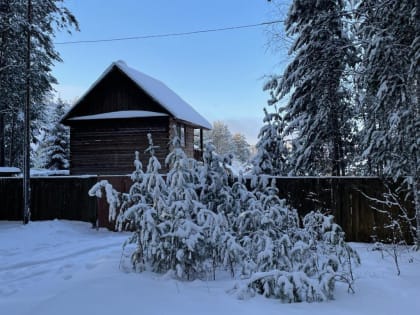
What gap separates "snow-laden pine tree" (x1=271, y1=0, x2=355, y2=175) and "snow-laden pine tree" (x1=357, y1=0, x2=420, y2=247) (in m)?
4.24

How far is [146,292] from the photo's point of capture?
15.4 ft

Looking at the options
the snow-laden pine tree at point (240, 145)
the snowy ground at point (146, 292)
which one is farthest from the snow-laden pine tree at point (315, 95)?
the snow-laden pine tree at point (240, 145)

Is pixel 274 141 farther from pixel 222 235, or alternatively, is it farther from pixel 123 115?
pixel 222 235

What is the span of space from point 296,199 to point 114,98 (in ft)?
41.3

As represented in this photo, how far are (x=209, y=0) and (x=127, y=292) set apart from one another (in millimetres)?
14097

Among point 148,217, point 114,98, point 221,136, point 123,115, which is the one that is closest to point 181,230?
point 148,217

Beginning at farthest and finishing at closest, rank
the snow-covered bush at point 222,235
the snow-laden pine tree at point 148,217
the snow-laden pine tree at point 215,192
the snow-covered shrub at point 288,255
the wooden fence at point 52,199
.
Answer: the wooden fence at point 52,199 → the snow-laden pine tree at point 215,192 → the snow-laden pine tree at point 148,217 → the snow-covered bush at point 222,235 → the snow-covered shrub at point 288,255

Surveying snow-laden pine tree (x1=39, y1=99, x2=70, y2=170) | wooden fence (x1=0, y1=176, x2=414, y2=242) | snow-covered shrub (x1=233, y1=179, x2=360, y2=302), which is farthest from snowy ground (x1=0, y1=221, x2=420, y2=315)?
snow-laden pine tree (x1=39, y1=99, x2=70, y2=170)

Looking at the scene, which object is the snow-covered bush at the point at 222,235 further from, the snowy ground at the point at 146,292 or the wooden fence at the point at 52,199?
the wooden fence at the point at 52,199

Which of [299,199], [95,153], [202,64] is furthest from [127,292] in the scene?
[202,64]

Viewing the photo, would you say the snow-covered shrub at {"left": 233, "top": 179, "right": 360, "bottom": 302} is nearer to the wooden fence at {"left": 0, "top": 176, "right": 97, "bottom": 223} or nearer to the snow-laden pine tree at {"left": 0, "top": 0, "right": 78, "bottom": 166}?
the wooden fence at {"left": 0, "top": 176, "right": 97, "bottom": 223}

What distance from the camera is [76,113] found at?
19.9 metres

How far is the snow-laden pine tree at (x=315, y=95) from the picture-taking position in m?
12.9

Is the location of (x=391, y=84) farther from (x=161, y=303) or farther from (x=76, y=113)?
(x=76, y=113)
